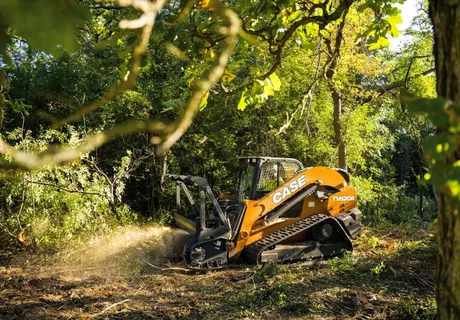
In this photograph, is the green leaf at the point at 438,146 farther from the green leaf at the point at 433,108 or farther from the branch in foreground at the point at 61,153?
the branch in foreground at the point at 61,153

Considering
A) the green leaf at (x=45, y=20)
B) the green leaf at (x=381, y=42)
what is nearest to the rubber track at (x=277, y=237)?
the green leaf at (x=381, y=42)

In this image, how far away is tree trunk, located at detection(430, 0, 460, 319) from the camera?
1.70m

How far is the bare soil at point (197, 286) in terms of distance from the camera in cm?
466

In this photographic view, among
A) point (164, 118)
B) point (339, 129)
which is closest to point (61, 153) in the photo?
point (164, 118)

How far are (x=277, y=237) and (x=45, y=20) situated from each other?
6609 mm

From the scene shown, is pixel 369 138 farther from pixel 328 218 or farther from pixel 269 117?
pixel 328 218

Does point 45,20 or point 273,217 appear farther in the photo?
point 273,217

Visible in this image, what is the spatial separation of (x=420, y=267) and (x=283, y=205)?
2375 mm

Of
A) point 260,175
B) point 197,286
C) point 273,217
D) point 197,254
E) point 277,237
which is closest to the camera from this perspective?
point 197,286

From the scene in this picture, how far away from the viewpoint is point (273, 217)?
7.49m

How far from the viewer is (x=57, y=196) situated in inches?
344

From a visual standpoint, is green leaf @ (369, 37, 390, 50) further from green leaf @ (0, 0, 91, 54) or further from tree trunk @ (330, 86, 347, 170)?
tree trunk @ (330, 86, 347, 170)

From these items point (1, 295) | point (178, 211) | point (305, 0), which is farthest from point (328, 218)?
point (1, 295)

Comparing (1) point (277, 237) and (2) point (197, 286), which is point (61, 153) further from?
(1) point (277, 237)
